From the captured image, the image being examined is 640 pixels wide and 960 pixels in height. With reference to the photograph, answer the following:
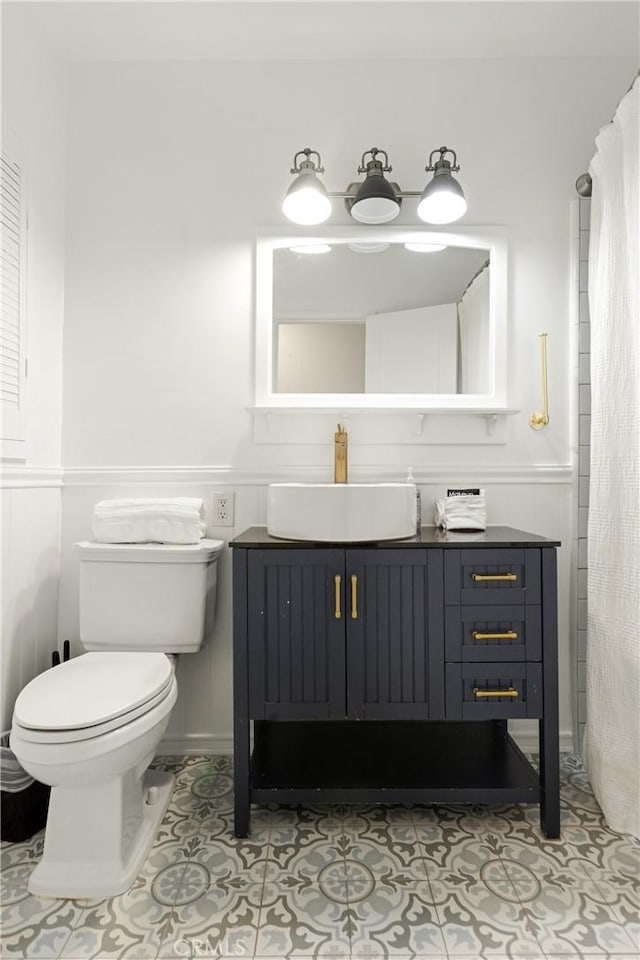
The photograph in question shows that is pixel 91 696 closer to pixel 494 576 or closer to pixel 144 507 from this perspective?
pixel 144 507

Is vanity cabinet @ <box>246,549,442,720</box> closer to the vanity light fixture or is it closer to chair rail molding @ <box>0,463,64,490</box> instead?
chair rail molding @ <box>0,463,64,490</box>

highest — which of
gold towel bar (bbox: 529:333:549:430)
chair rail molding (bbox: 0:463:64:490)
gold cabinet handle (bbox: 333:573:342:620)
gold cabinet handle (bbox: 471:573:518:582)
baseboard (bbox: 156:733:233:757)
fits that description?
gold towel bar (bbox: 529:333:549:430)

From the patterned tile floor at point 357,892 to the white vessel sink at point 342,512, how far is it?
822 mm

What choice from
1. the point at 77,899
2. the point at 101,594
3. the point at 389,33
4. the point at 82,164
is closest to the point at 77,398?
the point at 101,594

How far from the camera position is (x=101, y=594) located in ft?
5.65

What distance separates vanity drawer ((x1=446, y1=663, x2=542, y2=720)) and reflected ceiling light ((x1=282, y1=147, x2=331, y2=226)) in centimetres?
148

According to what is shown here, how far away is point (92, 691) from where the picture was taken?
1.33 metres

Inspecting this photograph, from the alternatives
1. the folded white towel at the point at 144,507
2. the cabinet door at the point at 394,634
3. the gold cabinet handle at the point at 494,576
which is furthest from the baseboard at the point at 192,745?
the gold cabinet handle at the point at 494,576

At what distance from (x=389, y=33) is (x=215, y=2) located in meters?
0.58

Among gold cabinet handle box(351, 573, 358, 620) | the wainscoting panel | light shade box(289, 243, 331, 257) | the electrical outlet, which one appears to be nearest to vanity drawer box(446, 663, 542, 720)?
gold cabinet handle box(351, 573, 358, 620)

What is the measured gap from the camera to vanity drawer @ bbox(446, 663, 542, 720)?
1.47m

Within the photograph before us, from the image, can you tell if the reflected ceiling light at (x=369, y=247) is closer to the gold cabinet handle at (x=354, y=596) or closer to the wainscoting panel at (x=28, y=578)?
the gold cabinet handle at (x=354, y=596)

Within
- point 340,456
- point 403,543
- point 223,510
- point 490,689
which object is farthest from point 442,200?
point 490,689

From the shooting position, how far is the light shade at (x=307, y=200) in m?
1.75
